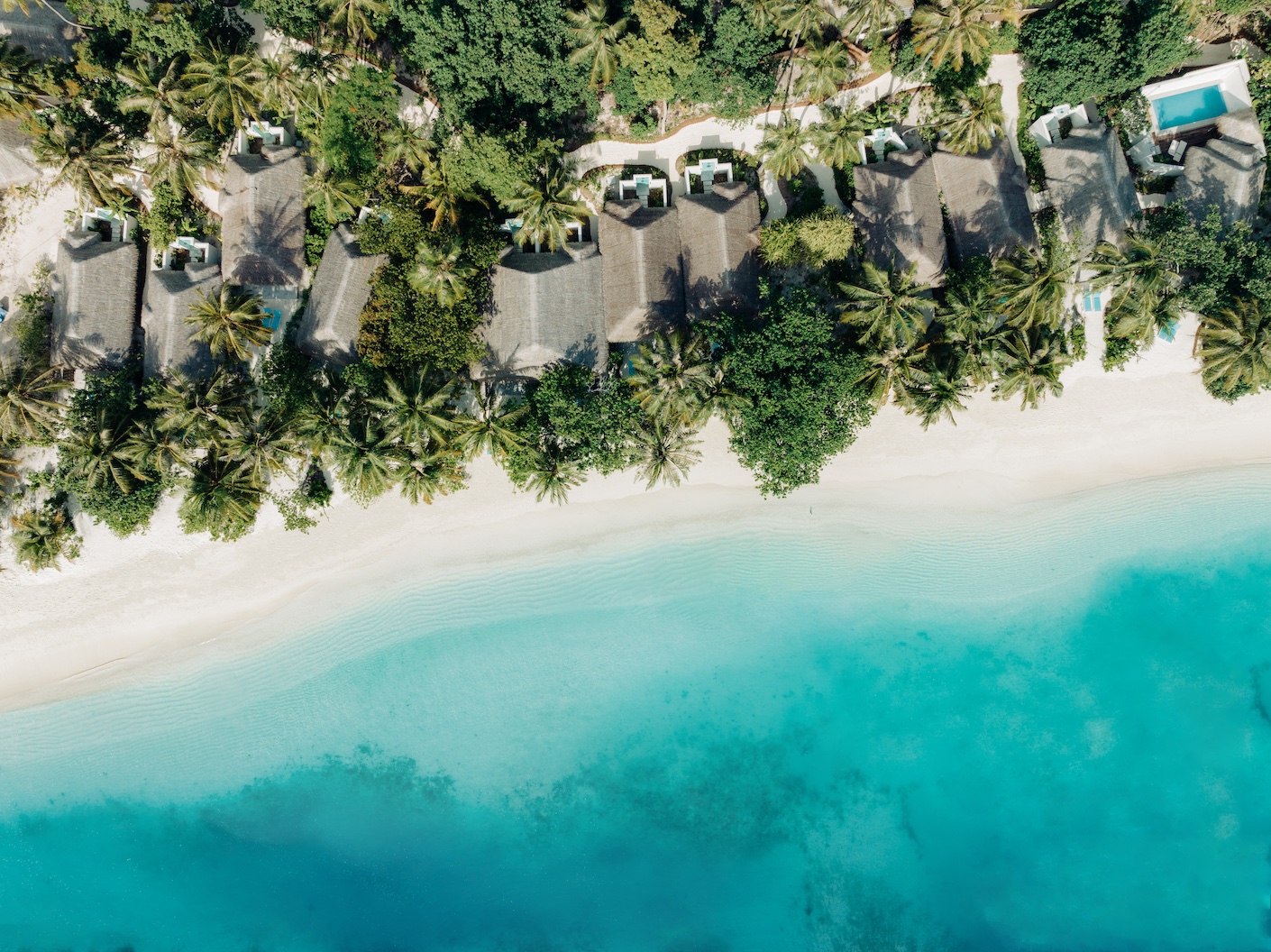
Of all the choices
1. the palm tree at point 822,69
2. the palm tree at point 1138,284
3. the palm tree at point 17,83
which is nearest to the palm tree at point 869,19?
the palm tree at point 822,69

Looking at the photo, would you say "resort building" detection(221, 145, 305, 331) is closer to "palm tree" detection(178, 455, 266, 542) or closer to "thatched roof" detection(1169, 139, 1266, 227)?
"palm tree" detection(178, 455, 266, 542)

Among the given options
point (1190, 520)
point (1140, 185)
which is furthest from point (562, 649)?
point (1140, 185)

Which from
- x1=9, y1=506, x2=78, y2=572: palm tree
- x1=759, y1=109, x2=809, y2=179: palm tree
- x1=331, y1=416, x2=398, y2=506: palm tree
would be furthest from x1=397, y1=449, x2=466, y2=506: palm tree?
x1=759, y1=109, x2=809, y2=179: palm tree

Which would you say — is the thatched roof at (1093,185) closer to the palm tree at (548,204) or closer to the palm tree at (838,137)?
the palm tree at (838,137)

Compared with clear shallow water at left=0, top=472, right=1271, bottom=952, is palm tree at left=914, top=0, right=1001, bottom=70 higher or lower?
higher

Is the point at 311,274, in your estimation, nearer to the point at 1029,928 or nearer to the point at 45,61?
the point at 45,61

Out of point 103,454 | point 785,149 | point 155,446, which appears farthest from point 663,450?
point 103,454

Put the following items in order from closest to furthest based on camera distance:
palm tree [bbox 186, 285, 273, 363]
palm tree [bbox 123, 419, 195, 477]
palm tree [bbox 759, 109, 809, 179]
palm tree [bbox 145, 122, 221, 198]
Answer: palm tree [bbox 123, 419, 195, 477] < palm tree [bbox 186, 285, 273, 363] < palm tree [bbox 759, 109, 809, 179] < palm tree [bbox 145, 122, 221, 198]
